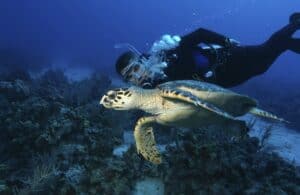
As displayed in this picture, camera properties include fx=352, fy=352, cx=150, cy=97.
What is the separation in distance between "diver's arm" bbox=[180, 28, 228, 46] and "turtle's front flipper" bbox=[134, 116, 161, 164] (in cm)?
178

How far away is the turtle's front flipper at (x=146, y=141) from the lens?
5.56 m

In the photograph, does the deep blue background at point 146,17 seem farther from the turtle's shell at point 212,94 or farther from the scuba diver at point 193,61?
the turtle's shell at point 212,94

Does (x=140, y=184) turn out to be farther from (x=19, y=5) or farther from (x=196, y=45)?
(x=19, y=5)

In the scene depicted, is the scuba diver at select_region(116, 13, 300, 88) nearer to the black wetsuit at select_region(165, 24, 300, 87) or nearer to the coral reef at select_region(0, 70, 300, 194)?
the black wetsuit at select_region(165, 24, 300, 87)

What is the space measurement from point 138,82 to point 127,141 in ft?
7.47

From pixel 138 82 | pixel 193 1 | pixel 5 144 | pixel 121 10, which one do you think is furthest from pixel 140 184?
pixel 193 1

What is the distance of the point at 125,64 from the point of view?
5984 millimetres

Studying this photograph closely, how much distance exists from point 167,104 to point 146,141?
2.31ft

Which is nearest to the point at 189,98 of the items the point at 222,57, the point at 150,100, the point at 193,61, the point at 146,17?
→ the point at 150,100

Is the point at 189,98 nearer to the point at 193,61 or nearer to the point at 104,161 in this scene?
the point at 193,61

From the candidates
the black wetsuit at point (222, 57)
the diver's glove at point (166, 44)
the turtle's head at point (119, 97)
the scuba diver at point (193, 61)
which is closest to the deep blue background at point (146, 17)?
the black wetsuit at point (222, 57)

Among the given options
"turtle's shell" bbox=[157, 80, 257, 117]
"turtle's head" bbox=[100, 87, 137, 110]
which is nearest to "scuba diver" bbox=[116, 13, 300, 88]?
"turtle's head" bbox=[100, 87, 137, 110]

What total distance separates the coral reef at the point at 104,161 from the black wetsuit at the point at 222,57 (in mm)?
1141

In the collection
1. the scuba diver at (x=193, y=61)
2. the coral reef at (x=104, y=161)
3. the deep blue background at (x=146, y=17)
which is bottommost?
the coral reef at (x=104, y=161)
